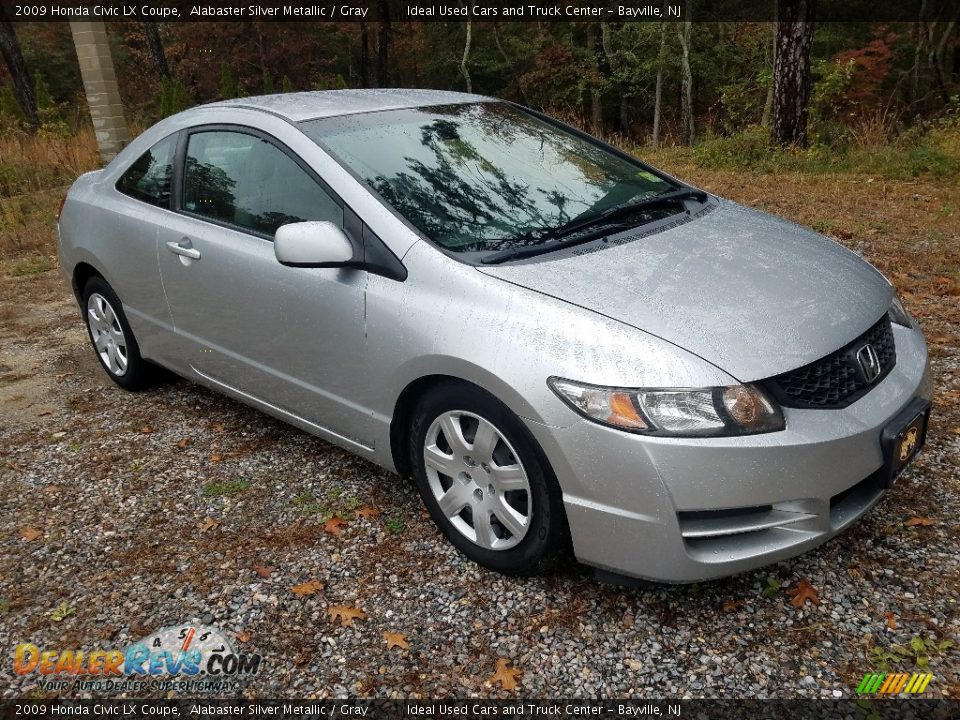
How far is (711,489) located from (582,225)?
1.26 meters

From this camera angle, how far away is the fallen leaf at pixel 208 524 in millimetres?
3418

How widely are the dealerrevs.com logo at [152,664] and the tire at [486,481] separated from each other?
843mm

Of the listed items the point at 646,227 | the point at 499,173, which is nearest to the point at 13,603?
the point at 499,173

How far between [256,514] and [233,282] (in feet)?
3.39

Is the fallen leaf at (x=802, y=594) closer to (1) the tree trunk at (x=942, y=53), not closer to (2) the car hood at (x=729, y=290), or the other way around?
(2) the car hood at (x=729, y=290)

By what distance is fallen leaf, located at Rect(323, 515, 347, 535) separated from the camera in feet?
10.9

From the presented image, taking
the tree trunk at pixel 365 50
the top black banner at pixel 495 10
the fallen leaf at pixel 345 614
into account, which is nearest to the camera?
the fallen leaf at pixel 345 614

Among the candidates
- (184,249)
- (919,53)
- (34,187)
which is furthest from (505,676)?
(919,53)

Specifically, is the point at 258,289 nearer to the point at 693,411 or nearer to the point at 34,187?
the point at 693,411

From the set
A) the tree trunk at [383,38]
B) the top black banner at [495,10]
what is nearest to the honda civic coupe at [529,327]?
the top black banner at [495,10]

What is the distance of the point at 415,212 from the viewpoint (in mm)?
3051

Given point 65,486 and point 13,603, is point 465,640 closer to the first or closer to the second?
point 13,603

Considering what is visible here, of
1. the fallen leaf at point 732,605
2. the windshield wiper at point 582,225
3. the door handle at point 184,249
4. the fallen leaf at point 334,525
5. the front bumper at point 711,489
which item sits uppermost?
the windshield wiper at point 582,225

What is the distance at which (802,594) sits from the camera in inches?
107
